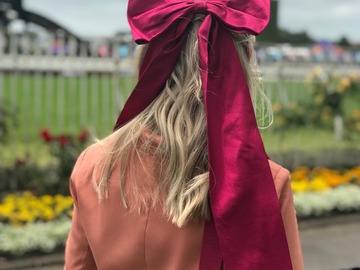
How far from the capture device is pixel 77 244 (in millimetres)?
1375

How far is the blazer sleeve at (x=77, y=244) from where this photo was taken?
135 centimetres

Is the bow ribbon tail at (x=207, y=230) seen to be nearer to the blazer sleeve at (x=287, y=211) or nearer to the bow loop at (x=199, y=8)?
the bow loop at (x=199, y=8)

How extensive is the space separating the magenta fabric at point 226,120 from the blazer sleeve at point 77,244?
24 cm

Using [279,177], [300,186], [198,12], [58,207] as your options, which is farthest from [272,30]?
[279,177]

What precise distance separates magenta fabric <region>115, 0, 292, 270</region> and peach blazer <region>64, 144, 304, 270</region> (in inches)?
1.9

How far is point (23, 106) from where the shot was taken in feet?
23.0

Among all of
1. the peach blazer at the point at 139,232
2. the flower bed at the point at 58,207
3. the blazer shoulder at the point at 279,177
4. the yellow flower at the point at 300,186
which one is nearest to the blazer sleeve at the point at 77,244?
the peach blazer at the point at 139,232

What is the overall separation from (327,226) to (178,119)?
17.0ft

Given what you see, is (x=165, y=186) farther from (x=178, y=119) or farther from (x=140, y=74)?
(x=140, y=74)

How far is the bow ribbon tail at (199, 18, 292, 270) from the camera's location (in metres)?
1.18

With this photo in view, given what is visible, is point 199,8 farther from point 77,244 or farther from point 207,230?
point 77,244

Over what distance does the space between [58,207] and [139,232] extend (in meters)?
4.29

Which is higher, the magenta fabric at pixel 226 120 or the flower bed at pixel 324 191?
the magenta fabric at pixel 226 120

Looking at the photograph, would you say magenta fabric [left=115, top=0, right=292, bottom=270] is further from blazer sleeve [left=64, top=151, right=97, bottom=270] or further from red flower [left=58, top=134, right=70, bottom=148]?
red flower [left=58, top=134, right=70, bottom=148]
